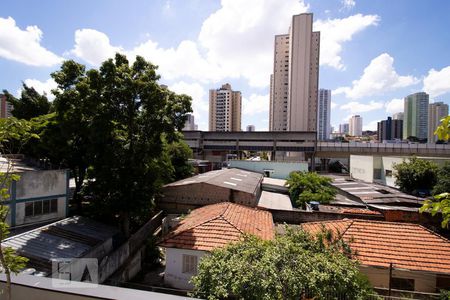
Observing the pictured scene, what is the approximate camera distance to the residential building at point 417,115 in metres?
103

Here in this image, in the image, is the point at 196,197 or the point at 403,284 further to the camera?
the point at 196,197

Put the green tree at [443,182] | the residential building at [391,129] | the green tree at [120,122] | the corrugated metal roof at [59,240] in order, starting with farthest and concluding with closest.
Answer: the residential building at [391,129]
the green tree at [443,182]
the green tree at [120,122]
the corrugated metal roof at [59,240]

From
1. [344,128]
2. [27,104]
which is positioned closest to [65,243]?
[27,104]

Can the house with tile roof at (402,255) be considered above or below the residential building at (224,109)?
below

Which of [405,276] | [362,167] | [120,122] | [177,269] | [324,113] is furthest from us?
[324,113]

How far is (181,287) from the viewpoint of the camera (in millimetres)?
10992

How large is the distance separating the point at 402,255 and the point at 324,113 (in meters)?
121

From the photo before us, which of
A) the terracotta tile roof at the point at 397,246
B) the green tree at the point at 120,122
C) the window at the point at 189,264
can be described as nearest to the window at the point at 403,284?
the terracotta tile roof at the point at 397,246

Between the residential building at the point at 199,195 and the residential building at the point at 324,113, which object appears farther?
the residential building at the point at 324,113

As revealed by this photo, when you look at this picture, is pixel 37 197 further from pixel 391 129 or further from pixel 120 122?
pixel 391 129

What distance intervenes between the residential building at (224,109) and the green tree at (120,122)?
8174cm

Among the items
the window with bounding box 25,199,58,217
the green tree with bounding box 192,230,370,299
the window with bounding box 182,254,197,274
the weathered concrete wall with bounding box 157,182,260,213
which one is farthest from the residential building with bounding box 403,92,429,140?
the window with bounding box 25,199,58,217

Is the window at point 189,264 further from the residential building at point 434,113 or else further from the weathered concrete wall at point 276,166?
the residential building at point 434,113

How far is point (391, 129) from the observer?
12238 centimetres
